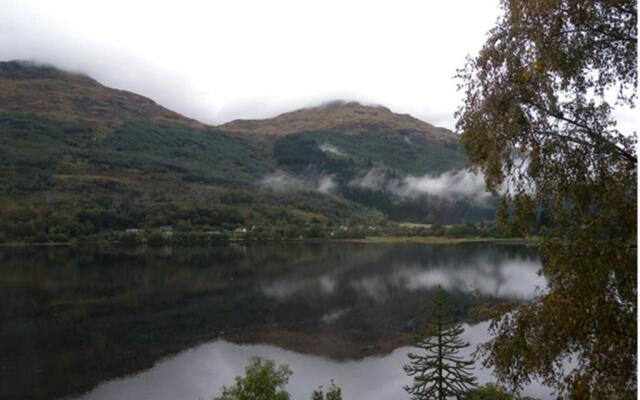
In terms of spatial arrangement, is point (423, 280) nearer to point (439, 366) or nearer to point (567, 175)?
point (439, 366)

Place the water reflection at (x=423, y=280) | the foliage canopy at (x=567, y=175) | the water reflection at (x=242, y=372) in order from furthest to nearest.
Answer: the water reflection at (x=423, y=280) < the water reflection at (x=242, y=372) < the foliage canopy at (x=567, y=175)

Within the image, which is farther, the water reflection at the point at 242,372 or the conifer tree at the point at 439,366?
the water reflection at the point at 242,372

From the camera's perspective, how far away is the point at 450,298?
54625mm

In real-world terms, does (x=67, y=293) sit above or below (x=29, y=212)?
below

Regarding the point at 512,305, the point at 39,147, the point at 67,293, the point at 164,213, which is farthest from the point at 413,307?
the point at 39,147

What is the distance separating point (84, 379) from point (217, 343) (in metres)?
11.2

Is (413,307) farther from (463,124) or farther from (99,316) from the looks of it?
(463,124)

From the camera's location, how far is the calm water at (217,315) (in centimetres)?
3106

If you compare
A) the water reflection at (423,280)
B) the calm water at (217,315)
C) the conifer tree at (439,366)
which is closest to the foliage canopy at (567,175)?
the calm water at (217,315)

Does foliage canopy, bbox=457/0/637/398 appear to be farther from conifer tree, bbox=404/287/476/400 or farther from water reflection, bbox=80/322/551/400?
water reflection, bbox=80/322/551/400

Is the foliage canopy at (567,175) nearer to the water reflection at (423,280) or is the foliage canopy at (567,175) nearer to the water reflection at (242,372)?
the water reflection at (242,372)

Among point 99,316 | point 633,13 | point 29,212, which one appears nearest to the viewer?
point 633,13

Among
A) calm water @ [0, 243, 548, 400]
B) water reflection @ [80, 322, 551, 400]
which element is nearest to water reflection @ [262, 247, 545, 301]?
calm water @ [0, 243, 548, 400]

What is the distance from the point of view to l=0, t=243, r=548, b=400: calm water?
31.1m
